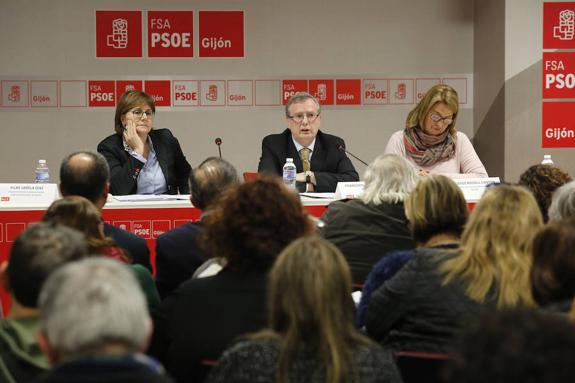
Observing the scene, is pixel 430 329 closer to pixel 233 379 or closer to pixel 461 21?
pixel 233 379

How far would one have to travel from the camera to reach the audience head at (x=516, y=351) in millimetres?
1134

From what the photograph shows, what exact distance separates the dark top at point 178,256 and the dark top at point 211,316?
935mm

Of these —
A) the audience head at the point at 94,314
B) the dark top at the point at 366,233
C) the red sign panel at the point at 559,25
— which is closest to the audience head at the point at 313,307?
the audience head at the point at 94,314

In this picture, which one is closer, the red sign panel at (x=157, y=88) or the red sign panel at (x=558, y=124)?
the red sign panel at (x=558, y=124)

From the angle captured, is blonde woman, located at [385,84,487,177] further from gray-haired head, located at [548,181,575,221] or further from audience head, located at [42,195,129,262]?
audience head, located at [42,195,129,262]

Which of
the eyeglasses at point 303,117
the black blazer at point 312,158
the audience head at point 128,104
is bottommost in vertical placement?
the black blazer at point 312,158

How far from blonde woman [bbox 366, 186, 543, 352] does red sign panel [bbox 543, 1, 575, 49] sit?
4.71m

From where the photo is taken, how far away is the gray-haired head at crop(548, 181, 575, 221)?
3.04 m

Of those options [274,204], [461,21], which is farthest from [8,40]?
[274,204]

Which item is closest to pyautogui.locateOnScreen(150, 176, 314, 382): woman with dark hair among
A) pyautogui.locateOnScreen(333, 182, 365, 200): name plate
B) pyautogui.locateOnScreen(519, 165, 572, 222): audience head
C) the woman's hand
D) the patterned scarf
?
pyautogui.locateOnScreen(519, 165, 572, 222): audience head

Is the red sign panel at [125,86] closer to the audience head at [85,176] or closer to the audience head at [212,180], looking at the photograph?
the audience head at [85,176]

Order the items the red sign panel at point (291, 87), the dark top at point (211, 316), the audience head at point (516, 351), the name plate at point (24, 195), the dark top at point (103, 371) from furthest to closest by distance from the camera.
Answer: the red sign panel at point (291, 87)
the name plate at point (24, 195)
the dark top at point (211, 316)
the dark top at point (103, 371)
the audience head at point (516, 351)

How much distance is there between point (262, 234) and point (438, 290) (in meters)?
0.52

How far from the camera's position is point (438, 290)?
8.04ft
